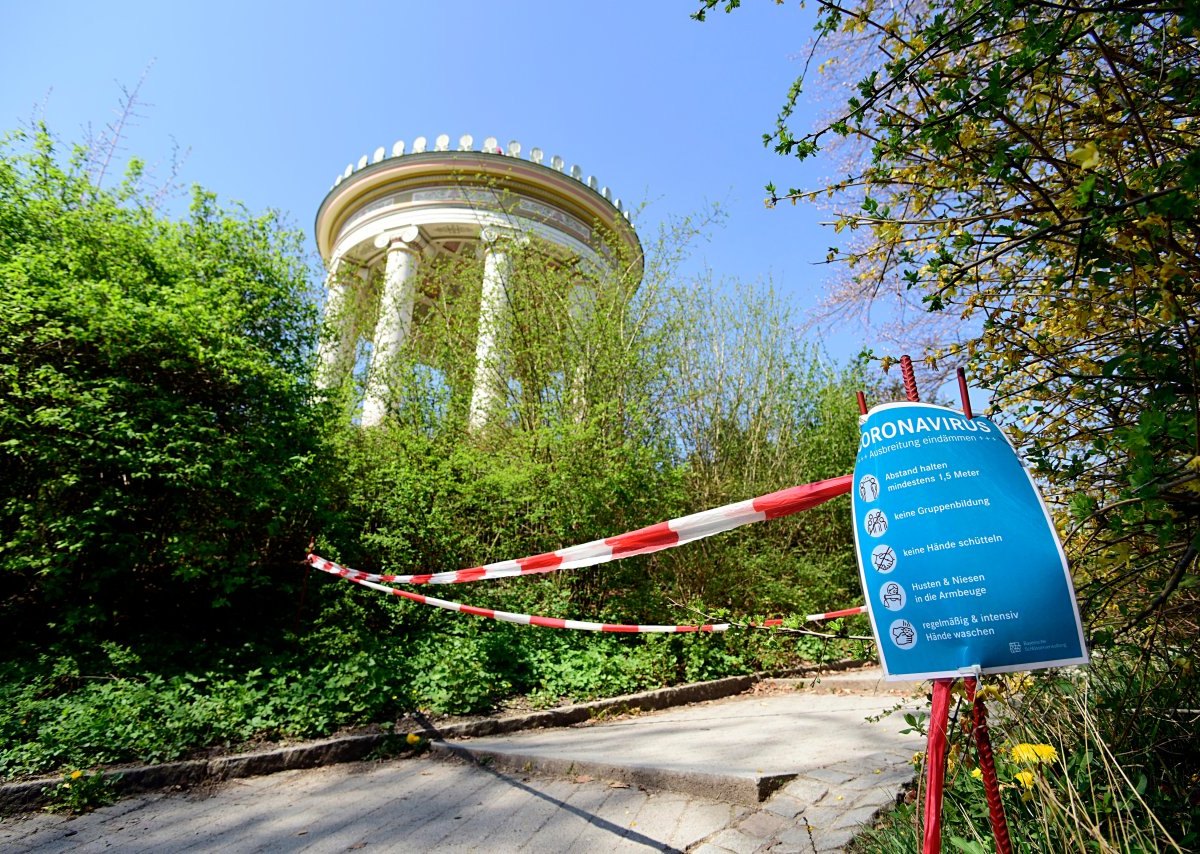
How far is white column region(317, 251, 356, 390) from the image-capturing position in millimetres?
8227

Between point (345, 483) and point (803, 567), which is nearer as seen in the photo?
point (345, 483)

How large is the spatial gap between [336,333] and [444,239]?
8.10m

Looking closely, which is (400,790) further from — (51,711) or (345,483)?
(345,483)

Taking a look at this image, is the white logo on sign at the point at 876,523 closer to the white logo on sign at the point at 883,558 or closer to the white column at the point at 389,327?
the white logo on sign at the point at 883,558

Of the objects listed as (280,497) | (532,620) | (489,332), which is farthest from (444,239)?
(532,620)

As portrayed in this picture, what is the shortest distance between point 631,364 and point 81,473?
19.6ft

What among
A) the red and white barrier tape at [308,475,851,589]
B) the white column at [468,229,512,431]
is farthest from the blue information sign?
the white column at [468,229,512,431]

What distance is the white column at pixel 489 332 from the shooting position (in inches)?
360

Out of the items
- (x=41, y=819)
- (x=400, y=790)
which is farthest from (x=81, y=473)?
(x=400, y=790)

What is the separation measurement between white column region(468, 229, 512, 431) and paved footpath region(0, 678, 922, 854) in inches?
194

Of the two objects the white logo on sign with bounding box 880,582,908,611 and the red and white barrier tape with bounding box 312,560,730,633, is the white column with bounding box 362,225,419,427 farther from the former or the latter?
the white logo on sign with bounding box 880,582,908,611

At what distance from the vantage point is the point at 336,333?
26.8ft

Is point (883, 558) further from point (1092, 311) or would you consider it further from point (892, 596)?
point (1092, 311)

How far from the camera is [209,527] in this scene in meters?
6.19
